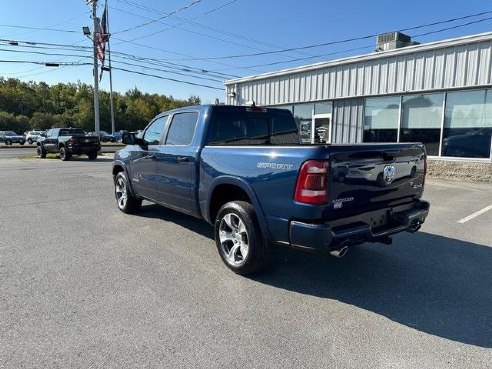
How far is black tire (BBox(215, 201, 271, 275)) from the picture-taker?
154 inches

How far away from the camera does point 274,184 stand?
3598mm

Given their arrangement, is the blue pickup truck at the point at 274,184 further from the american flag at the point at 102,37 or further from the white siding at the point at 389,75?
the american flag at the point at 102,37

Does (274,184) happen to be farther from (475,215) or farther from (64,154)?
(64,154)

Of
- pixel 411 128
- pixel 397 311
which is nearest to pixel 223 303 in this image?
pixel 397 311

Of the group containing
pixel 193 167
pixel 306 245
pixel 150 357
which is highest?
pixel 193 167

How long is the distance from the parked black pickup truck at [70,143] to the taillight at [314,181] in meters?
20.0

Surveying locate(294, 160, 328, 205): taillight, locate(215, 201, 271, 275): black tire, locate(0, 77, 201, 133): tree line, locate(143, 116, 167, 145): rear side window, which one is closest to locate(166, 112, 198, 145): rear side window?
locate(143, 116, 167, 145): rear side window

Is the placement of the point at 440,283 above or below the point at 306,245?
below

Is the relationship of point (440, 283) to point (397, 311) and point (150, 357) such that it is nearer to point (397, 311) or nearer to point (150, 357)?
point (397, 311)

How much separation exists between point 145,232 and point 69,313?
259 cm

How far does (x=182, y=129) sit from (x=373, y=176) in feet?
9.13

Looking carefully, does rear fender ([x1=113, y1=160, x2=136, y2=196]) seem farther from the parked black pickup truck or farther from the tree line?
the tree line

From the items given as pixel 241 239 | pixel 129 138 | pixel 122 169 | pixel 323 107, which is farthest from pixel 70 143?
pixel 241 239

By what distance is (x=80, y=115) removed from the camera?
7306cm
